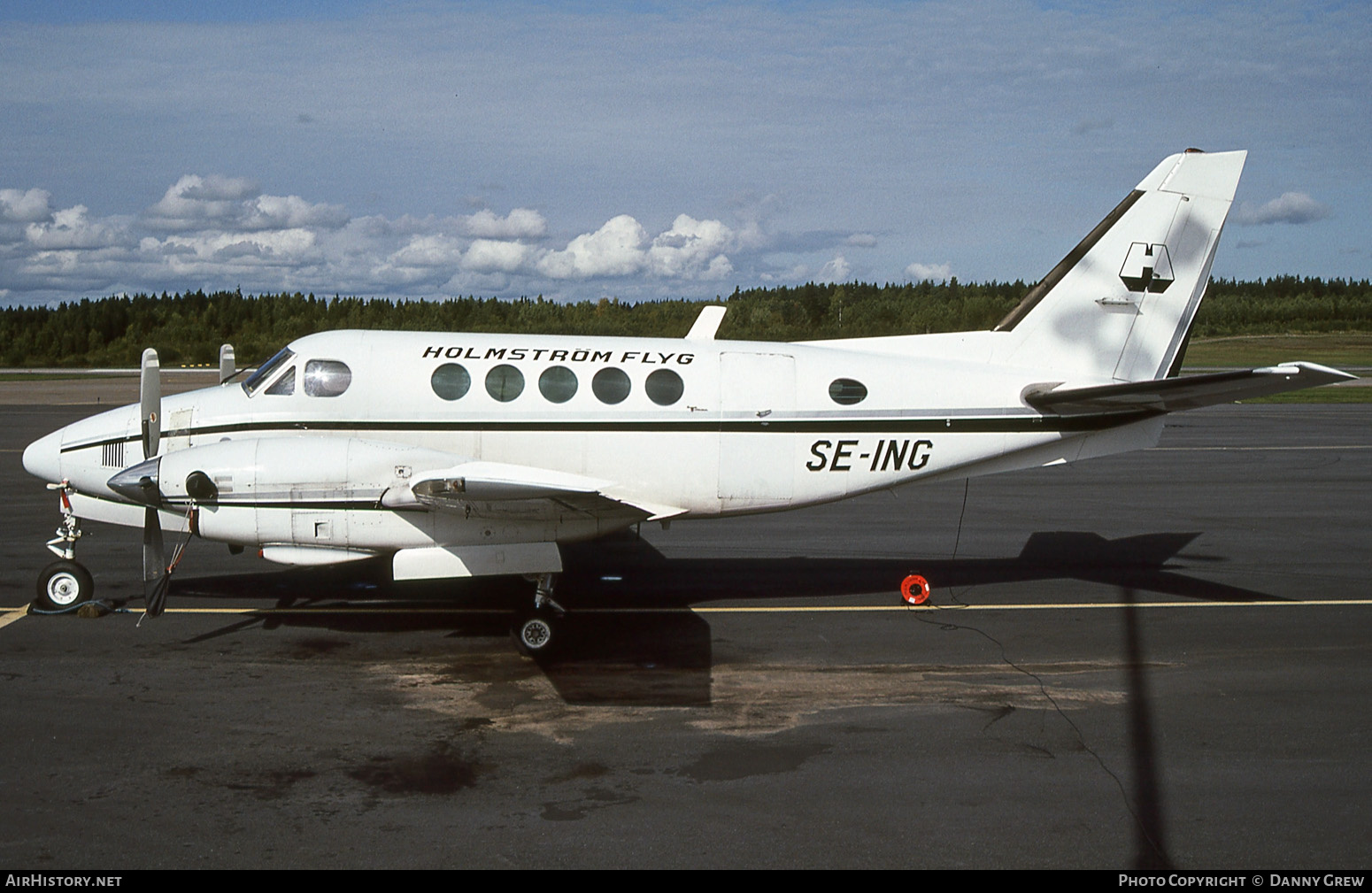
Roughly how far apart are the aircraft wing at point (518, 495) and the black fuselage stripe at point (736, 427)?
48cm

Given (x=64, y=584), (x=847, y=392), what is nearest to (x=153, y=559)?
(x=64, y=584)

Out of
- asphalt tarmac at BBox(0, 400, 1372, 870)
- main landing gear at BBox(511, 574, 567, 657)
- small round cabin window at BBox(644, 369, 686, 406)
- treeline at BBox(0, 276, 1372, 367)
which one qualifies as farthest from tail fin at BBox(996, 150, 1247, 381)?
treeline at BBox(0, 276, 1372, 367)

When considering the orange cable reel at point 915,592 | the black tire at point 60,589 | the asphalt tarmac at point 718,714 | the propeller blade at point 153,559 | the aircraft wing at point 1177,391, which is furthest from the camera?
the orange cable reel at point 915,592

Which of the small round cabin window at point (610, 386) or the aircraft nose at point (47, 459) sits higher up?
the small round cabin window at point (610, 386)

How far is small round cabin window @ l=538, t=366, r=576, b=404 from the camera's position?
1054cm

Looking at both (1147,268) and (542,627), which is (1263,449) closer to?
(1147,268)

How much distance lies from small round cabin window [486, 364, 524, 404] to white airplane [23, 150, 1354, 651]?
20 mm

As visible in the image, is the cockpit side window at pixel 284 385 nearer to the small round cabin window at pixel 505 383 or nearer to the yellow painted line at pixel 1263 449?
the small round cabin window at pixel 505 383

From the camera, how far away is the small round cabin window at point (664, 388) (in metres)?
10.6

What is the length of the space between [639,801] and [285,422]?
5965 millimetres

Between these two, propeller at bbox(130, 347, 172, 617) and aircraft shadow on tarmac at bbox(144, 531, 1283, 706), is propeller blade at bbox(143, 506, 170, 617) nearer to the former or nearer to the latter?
propeller at bbox(130, 347, 172, 617)

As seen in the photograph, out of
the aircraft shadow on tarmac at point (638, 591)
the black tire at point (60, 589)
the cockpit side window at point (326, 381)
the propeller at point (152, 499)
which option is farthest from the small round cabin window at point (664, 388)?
the black tire at point (60, 589)

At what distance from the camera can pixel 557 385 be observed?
10555mm
